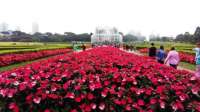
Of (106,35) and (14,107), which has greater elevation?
(14,107)

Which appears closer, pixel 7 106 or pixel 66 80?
pixel 7 106

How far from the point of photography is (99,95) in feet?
13.5

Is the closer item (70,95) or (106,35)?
(70,95)

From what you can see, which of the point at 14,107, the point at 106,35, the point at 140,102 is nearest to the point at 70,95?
the point at 14,107

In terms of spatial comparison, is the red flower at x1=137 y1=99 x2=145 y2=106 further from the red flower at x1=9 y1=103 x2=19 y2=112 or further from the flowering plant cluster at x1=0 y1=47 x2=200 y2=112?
the red flower at x1=9 y1=103 x2=19 y2=112

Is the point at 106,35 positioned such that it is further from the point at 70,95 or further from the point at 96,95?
the point at 70,95

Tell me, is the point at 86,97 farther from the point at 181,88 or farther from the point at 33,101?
the point at 181,88

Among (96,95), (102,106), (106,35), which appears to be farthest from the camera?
(106,35)

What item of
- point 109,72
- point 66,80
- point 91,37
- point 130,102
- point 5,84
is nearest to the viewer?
point 130,102

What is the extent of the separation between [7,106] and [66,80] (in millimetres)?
942

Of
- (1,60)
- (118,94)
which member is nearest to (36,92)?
(118,94)

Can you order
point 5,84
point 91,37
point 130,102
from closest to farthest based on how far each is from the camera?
point 130,102 < point 5,84 < point 91,37

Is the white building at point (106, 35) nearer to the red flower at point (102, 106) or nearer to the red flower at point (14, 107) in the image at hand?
the red flower at point (14, 107)

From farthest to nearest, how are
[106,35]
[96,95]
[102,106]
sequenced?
[106,35], [96,95], [102,106]
